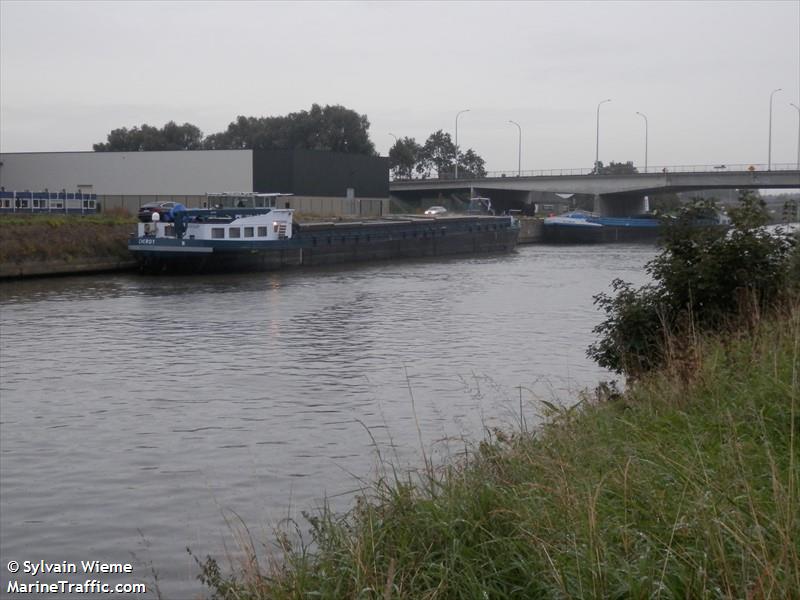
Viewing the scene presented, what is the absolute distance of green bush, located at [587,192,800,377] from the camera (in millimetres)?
12727

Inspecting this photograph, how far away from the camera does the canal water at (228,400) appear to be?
386 inches

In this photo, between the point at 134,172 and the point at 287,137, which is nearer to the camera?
the point at 134,172

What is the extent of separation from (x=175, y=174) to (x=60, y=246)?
33150mm

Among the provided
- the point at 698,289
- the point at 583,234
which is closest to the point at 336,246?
the point at 583,234

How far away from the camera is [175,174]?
240ft

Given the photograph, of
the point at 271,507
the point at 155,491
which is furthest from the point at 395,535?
the point at 155,491

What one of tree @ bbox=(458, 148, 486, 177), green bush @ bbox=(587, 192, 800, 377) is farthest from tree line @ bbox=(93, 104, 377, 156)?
green bush @ bbox=(587, 192, 800, 377)

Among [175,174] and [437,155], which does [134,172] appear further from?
[437,155]

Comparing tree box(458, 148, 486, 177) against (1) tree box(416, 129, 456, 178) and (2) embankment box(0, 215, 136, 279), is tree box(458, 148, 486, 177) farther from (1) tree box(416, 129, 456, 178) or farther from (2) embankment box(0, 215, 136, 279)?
(2) embankment box(0, 215, 136, 279)

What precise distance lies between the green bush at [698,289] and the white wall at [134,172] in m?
60.0

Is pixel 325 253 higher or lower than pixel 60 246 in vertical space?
lower

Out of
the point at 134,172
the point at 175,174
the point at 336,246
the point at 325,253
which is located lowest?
the point at 325,253

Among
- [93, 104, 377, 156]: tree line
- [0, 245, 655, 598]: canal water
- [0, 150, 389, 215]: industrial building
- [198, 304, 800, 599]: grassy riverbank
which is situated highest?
[93, 104, 377, 156]: tree line

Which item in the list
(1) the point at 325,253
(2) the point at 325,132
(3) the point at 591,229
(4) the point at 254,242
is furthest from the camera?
(2) the point at 325,132
